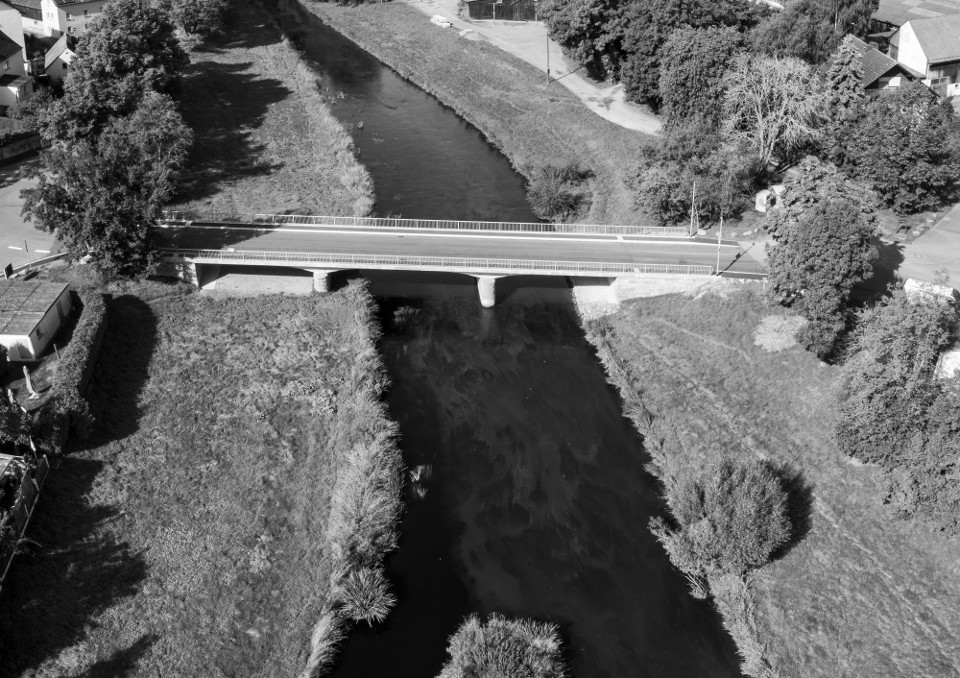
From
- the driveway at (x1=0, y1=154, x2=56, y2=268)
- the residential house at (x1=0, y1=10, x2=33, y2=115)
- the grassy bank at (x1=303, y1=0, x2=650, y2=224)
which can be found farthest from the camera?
the residential house at (x1=0, y1=10, x2=33, y2=115)

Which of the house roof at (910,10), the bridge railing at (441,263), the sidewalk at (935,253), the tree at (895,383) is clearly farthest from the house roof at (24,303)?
the house roof at (910,10)

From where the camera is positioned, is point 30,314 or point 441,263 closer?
point 30,314

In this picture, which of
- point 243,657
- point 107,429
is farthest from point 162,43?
point 243,657

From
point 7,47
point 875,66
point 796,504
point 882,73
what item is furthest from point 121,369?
point 875,66

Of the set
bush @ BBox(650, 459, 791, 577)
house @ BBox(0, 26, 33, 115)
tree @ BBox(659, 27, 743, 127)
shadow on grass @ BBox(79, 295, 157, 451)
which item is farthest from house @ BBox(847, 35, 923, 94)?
house @ BBox(0, 26, 33, 115)

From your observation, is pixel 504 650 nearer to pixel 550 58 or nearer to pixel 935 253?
pixel 935 253

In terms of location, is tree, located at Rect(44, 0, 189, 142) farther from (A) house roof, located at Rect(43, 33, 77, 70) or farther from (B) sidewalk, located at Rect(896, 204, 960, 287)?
(B) sidewalk, located at Rect(896, 204, 960, 287)

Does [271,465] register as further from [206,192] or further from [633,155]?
[633,155]
